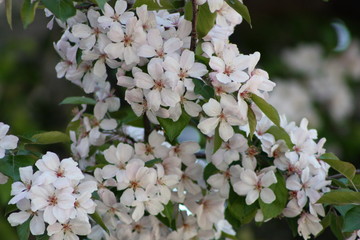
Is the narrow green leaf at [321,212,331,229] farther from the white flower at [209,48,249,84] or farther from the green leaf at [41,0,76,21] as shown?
the green leaf at [41,0,76,21]

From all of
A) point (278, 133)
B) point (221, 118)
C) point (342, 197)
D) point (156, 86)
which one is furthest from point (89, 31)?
point (342, 197)

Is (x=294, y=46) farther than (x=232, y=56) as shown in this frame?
Yes

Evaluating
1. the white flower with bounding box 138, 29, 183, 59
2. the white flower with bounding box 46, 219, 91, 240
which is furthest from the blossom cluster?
the white flower with bounding box 138, 29, 183, 59

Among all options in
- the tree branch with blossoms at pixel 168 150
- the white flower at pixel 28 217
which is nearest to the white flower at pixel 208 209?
the tree branch with blossoms at pixel 168 150

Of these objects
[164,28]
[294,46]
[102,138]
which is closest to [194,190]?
[102,138]

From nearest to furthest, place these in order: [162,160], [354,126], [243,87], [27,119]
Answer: [243,87]
[162,160]
[27,119]
[354,126]

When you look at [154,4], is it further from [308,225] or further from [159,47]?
[308,225]

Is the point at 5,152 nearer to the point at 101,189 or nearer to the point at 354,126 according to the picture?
the point at 101,189
